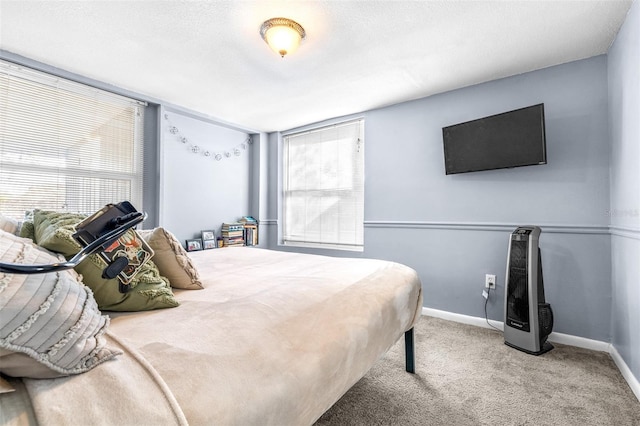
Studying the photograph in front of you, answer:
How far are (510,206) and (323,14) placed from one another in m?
2.24

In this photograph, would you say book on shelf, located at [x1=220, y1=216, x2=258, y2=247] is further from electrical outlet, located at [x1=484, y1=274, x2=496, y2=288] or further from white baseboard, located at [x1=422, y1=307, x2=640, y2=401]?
electrical outlet, located at [x1=484, y1=274, x2=496, y2=288]

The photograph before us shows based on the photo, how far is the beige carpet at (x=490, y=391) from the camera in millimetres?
1503

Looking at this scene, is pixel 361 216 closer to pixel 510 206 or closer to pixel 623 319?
pixel 510 206

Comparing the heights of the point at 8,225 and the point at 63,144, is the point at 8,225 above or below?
below

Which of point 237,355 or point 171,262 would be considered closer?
point 237,355

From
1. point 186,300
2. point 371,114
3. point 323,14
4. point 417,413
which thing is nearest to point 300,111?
point 371,114

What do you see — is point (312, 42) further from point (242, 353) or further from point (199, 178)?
point (199, 178)

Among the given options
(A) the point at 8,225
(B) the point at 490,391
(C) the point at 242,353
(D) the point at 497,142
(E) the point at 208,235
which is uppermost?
(D) the point at 497,142

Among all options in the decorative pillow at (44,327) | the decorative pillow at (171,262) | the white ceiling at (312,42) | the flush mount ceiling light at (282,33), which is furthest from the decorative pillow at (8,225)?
the flush mount ceiling light at (282,33)

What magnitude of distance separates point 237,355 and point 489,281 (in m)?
2.66

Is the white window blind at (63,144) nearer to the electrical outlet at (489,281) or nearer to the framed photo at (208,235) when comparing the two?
the framed photo at (208,235)

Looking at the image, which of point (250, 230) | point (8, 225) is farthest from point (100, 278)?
point (250, 230)

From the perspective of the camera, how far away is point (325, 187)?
13.3ft

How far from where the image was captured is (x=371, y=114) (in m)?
3.56
